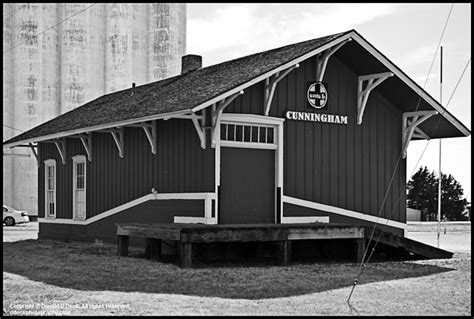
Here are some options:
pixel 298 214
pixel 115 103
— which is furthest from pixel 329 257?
pixel 115 103

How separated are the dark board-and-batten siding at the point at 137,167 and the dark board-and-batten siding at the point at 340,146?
51.8 inches

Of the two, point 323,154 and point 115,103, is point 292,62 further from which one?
point 115,103

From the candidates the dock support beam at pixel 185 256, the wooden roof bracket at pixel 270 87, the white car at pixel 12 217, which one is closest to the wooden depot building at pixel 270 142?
the wooden roof bracket at pixel 270 87

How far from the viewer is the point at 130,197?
18719 mm

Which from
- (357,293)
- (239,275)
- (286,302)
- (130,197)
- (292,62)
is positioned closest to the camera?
(286,302)

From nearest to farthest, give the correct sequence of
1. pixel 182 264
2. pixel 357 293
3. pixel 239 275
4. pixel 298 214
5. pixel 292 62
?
pixel 357 293
pixel 239 275
pixel 182 264
pixel 292 62
pixel 298 214

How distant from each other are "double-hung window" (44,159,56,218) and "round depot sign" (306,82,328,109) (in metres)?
8.63

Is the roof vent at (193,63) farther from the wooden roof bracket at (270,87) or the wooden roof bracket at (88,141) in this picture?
the wooden roof bracket at (270,87)

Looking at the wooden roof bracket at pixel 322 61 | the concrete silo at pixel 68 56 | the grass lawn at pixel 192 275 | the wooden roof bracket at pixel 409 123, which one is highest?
the concrete silo at pixel 68 56

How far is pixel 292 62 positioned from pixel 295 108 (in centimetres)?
159

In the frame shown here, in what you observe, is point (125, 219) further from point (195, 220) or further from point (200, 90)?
point (200, 90)

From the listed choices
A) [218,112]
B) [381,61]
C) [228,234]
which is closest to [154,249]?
[228,234]

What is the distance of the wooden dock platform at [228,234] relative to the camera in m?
13.4

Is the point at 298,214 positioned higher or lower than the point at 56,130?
lower
